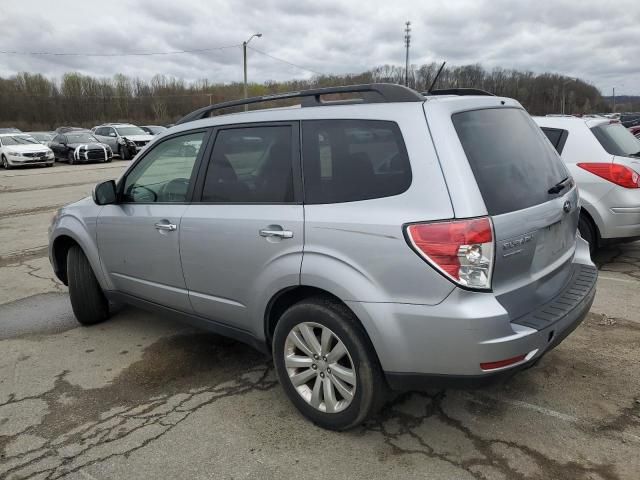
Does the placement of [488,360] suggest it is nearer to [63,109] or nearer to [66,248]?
[66,248]

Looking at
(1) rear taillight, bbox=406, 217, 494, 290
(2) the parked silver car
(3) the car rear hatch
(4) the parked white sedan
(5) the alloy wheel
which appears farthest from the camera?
(2) the parked silver car

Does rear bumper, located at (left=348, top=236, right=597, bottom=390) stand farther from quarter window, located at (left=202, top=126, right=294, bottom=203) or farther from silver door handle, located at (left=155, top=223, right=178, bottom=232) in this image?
silver door handle, located at (left=155, top=223, right=178, bottom=232)

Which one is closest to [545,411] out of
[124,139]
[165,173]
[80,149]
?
[165,173]

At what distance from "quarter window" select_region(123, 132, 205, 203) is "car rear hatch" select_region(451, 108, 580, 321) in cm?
190

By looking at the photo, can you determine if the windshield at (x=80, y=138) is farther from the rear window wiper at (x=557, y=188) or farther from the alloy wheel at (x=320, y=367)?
the rear window wiper at (x=557, y=188)

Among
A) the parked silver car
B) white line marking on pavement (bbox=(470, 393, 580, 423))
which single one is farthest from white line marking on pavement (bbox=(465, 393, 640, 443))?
the parked silver car

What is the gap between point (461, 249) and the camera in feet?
7.54

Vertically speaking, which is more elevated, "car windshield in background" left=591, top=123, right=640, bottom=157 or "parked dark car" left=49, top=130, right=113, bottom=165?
"parked dark car" left=49, top=130, right=113, bottom=165

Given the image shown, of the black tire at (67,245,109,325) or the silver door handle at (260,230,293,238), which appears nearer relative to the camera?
the silver door handle at (260,230,293,238)

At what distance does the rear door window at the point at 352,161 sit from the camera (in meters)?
2.56

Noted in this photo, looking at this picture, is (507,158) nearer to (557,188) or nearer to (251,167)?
(557,188)

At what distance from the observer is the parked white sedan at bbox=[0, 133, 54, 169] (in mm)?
23312

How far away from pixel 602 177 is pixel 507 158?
3.43 meters

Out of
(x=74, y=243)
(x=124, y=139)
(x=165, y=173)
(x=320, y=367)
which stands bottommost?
(x=320, y=367)
